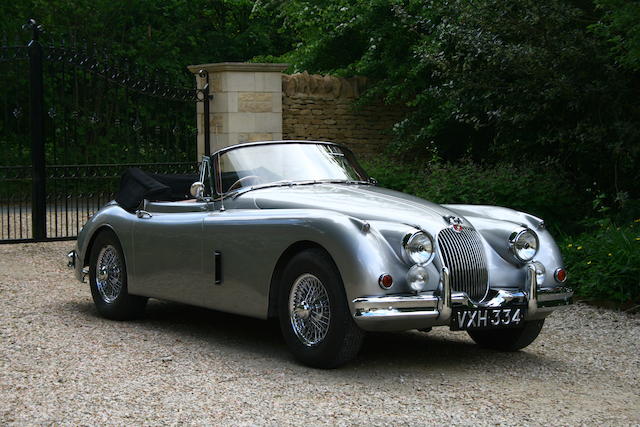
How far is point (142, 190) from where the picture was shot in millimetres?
7918

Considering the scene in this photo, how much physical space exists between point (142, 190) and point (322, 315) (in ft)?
8.48

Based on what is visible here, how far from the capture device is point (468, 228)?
6.26m

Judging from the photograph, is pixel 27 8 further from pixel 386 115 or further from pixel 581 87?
pixel 581 87

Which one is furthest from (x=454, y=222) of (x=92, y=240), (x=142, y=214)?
(x=92, y=240)

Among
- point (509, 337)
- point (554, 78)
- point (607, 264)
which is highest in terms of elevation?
point (554, 78)

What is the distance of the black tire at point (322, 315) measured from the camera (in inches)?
228

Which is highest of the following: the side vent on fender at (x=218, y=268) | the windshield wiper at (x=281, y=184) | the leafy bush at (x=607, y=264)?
the windshield wiper at (x=281, y=184)

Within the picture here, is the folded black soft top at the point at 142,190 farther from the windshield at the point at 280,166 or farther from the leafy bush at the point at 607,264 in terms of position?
the leafy bush at the point at 607,264

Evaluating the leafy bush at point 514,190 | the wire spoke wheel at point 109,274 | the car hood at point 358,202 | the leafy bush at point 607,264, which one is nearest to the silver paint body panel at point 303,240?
the car hood at point 358,202

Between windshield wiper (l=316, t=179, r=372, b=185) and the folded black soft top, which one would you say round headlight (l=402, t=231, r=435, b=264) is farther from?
the folded black soft top

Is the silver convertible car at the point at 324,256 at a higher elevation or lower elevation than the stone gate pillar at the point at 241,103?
lower

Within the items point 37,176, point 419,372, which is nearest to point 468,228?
point 419,372

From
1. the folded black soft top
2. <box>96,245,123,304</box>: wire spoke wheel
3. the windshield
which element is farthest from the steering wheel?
<box>96,245,123,304</box>: wire spoke wheel

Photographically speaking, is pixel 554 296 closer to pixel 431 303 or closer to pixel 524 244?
pixel 524 244
